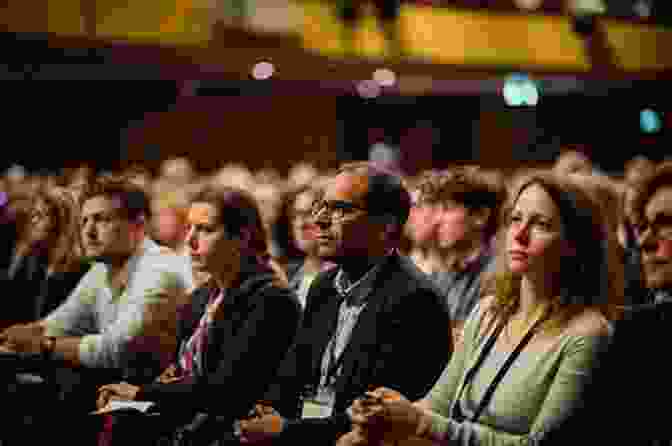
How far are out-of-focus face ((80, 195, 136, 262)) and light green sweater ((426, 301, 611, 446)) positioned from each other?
225 centimetres

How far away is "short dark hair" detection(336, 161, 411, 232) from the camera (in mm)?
3070

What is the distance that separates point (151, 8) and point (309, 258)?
6.40 metres

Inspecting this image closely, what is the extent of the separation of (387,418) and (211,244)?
1.39 metres

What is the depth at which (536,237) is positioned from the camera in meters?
2.60

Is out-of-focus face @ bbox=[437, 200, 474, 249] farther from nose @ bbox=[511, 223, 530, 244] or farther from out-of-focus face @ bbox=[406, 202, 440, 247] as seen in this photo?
nose @ bbox=[511, 223, 530, 244]

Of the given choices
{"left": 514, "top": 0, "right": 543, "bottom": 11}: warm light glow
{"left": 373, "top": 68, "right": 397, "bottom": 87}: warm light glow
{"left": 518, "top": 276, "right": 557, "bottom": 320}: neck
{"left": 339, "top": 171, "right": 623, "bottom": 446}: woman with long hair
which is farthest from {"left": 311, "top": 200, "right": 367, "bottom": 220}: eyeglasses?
{"left": 514, "top": 0, "right": 543, "bottom": 11}: warm light glow

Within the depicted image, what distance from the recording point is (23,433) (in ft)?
12.7

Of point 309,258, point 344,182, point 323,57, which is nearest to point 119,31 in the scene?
point 323,57

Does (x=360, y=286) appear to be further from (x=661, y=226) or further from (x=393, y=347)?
(x=661, y=226)

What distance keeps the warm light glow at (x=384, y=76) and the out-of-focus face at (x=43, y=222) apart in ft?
24.3

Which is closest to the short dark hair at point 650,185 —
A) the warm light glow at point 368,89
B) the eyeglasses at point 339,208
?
the eyeglasses at point 339,208

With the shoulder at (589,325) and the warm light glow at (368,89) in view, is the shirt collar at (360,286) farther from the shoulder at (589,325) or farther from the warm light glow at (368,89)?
the warm light glow at (368,89)

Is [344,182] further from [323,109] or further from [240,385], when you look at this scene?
[323,109]

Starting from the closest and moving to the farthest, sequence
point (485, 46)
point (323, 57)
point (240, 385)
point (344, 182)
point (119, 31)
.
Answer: point (344, 182), point (240, 385), point (119, 31), point (323, 57), point (485, 46)
